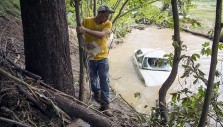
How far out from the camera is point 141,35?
25.2 meters

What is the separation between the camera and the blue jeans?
5.72m

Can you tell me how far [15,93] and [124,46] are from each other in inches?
671

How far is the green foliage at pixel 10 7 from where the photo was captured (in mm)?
10423

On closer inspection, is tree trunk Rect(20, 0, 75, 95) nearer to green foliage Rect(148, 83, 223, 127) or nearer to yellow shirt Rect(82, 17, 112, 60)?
yellow shirt Rect(82, 17, 112, 60)

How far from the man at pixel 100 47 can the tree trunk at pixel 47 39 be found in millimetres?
945

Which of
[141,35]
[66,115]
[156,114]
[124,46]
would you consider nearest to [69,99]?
[66,115]

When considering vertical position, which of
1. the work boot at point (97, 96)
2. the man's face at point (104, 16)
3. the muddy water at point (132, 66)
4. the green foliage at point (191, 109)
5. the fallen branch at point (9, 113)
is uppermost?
the man's face at point (104, 16)

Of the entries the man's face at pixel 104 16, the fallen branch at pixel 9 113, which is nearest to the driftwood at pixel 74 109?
the fallen branch at pixel 9 113

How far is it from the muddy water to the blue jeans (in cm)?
130

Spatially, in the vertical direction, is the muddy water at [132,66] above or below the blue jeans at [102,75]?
below

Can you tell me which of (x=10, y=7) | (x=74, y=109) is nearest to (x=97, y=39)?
(x=74, y=109)

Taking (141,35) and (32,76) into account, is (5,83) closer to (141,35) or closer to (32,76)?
(32,76)

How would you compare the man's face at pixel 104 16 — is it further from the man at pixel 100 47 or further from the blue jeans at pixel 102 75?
the blue jeans at pixel 102 75

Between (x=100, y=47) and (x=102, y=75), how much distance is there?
0.51m
